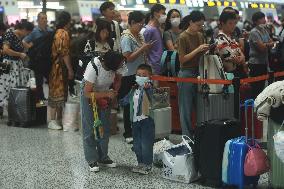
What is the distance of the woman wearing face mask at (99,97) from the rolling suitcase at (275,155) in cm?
160

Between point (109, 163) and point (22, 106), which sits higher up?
point (22, 106)

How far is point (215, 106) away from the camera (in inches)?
238

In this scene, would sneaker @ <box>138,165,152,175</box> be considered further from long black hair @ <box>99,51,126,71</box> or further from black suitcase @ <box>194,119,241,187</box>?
long black hair @ <box>99,51,126,71</box>

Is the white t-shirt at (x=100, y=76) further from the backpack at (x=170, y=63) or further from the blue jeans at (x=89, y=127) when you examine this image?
the backpack at (x=170, y=63)

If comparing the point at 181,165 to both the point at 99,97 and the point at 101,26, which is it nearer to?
the point at 99,97

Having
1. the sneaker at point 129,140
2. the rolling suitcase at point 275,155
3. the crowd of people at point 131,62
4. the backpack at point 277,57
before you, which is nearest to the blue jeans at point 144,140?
the crowd of people at point 131,62

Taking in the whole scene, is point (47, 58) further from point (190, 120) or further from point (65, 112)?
point (190, 120)

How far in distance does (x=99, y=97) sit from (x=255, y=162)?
1714mm

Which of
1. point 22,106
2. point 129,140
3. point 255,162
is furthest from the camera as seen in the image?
point 22,106

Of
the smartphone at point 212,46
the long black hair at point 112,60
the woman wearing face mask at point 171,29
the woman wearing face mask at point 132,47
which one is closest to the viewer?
the long black hair at point 112,60

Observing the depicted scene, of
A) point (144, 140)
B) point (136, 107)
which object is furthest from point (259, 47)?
point (144, 140)

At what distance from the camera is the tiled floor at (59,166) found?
16.1 ft

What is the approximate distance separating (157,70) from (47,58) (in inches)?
67.8

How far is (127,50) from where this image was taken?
6.50 meters
